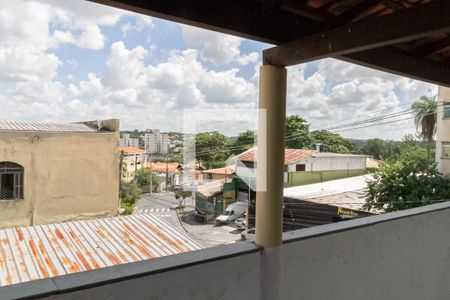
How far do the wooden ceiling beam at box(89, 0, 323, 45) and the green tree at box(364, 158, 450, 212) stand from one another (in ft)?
18.5

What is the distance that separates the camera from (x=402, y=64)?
6.01 ft

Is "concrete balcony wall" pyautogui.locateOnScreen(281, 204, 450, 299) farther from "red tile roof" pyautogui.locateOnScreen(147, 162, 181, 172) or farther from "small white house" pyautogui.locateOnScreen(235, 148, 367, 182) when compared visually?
"small white house" pyautogui.locateOnScreen(235, 148, 367, 182)

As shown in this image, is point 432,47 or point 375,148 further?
point 375,148

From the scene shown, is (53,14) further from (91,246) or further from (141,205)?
(141,205)

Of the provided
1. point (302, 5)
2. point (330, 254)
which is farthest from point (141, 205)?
point (302, 5)

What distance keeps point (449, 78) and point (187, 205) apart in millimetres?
3437

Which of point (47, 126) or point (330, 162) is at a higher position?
point (47, 126)

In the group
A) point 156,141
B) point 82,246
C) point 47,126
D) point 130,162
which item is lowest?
point 82,246

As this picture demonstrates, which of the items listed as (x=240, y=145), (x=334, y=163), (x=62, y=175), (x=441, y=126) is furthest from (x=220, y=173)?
(x=441, y=126)

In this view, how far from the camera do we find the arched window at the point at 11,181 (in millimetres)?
3869

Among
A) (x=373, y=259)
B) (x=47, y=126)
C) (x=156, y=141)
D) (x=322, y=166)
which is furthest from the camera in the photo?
(x=322, y=166)

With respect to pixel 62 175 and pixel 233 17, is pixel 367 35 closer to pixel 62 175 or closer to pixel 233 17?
pixel 233 17

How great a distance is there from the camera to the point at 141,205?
538cm

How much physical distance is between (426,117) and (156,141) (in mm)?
10930
